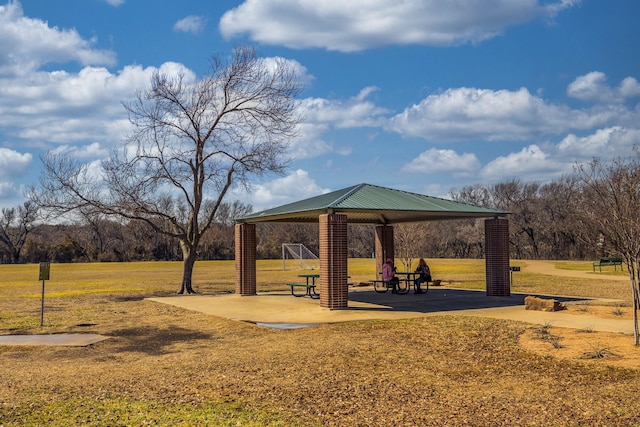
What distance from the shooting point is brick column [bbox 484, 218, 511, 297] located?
2053 centimetres

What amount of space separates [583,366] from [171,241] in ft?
249

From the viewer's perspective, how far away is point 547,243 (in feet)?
243

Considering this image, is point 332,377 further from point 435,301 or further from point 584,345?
point 435,301

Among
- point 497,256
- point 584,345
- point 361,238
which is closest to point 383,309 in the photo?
point 497,256

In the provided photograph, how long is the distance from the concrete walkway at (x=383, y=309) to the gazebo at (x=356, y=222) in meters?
0.66

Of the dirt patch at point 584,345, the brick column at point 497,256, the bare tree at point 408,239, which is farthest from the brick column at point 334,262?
the bare tree at point 408,239

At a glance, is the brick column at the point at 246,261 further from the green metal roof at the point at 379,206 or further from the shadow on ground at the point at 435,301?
the shadow on ground at the point at 435,301

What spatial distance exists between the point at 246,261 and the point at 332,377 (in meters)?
15.0

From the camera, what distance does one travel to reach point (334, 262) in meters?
17.2

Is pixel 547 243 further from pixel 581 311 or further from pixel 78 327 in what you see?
pixel 78 327

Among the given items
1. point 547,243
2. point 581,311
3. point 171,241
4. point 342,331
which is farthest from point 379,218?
point 171,241

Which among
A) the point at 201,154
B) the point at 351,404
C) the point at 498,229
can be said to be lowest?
the point at 351,404

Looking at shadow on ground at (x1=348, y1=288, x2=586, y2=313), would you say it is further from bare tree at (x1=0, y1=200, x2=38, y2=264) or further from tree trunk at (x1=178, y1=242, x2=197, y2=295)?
bare tree at (x1=0, y1=200, x2=38, y2=264)

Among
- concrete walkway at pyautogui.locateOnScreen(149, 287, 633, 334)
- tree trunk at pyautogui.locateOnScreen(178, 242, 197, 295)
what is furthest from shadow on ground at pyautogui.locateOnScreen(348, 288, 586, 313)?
tree trunk at pyautogui.locateOnScreen(178, 242, 197, 295)
